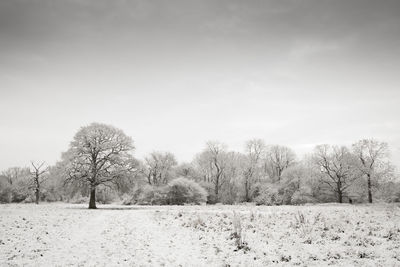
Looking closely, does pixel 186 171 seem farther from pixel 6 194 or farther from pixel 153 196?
pixel 6 194

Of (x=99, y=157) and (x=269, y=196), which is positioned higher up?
(x=99, y=157)

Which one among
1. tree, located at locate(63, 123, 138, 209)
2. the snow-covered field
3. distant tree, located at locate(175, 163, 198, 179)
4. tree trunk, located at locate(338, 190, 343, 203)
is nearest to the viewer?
the snow-covered field

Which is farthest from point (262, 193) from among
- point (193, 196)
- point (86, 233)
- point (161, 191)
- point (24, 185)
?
point (24, 185)

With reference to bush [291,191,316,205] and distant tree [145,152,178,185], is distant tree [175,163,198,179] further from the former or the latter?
bush [291,191,316,205]

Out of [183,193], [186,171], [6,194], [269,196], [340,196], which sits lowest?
[6,194]

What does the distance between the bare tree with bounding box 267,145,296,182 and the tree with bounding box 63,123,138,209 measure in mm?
42764

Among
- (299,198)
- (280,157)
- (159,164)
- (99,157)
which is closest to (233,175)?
(280,157)

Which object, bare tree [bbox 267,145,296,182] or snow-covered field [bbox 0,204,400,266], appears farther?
bare tree [bbox 267,145,296,182]

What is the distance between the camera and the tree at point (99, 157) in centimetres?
3738

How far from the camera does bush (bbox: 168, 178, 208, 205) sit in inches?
2039

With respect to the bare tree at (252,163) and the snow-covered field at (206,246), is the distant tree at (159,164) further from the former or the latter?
the snow-covered field at (206,246)

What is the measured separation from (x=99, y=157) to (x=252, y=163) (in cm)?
3839

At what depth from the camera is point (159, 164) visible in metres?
72.2

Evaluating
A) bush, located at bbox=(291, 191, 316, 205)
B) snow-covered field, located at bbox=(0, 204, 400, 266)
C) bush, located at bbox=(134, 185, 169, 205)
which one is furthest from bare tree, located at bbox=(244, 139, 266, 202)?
snow-covered field, located at bbox=(0, 204, 400, 266)
